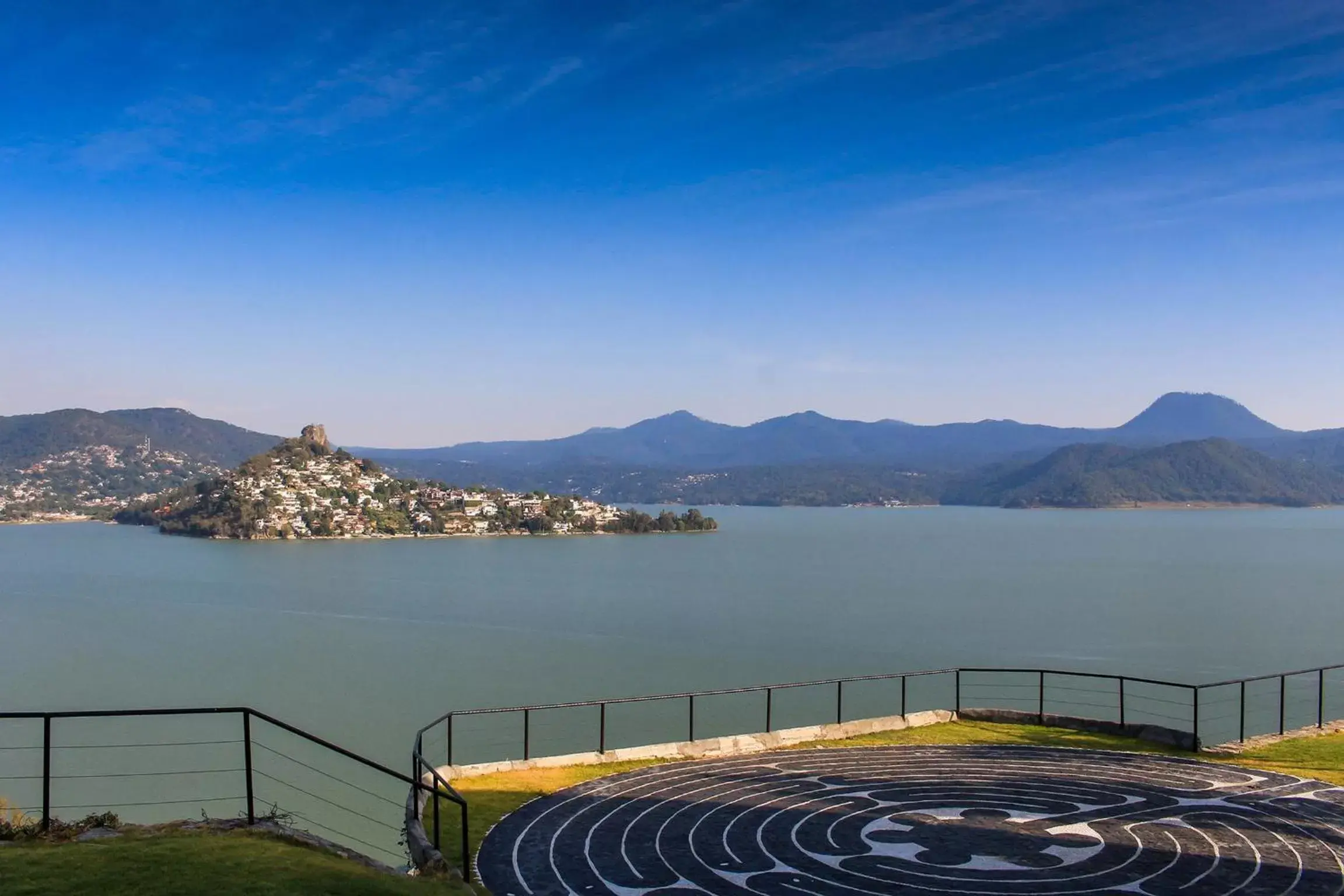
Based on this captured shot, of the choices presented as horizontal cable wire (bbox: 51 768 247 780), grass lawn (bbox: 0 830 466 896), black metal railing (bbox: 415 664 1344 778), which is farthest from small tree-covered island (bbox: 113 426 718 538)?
grass lawn (bbox: 0 830 466 896)

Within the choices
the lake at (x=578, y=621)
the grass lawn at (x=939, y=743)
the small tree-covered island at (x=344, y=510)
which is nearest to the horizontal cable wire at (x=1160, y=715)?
the lake at (x=578, y=621)

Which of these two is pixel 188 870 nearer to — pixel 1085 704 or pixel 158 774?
pixel 158 774

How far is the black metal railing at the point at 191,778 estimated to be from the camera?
27.3 metres

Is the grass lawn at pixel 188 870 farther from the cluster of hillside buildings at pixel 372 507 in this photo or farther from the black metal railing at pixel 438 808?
the cluster of hillside buildings at pixel 372 507

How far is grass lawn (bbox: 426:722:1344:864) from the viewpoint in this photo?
1369 cm

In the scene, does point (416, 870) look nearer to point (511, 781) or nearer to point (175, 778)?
point (511, 781)

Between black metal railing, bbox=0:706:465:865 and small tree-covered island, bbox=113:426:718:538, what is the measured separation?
120m

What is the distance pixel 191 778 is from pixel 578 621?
39.4 metres

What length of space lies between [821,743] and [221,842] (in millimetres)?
11104

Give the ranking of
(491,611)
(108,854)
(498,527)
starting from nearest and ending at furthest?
(108,854), (491,611), (498,527)

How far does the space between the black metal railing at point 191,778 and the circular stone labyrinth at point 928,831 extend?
35.1 ft

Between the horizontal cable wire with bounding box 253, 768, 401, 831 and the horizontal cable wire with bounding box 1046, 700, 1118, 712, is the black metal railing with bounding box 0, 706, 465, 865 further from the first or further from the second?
the horizontal cable wire with bounding box 1046, 700, 1118, 712

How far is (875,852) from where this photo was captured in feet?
40.0

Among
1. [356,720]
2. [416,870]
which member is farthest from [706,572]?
[416,870]
